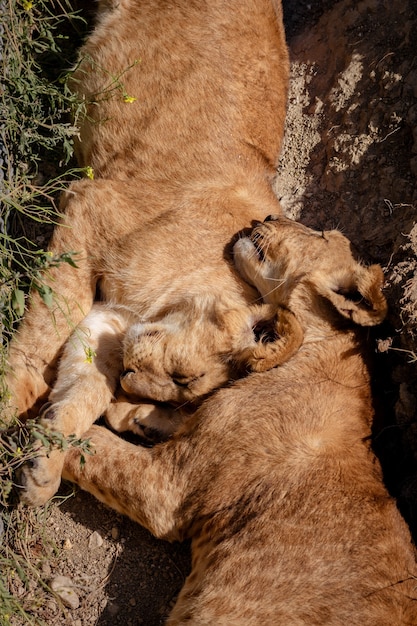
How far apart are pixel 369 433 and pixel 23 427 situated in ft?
6.62

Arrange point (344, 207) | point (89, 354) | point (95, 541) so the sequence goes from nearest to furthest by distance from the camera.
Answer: point (89, 354) → point (95, 541) → point (344, 207)

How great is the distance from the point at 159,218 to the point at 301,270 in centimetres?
95

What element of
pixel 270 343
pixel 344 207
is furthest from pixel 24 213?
pixel 344 207

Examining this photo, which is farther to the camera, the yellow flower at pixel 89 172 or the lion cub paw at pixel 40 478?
the yellow flower at pixel 89 172

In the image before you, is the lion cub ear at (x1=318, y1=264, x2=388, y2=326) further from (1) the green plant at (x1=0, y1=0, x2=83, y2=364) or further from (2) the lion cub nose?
(1) the green plant at (x1=0, y1=0, x2=83, y2=364)

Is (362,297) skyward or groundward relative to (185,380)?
skyward

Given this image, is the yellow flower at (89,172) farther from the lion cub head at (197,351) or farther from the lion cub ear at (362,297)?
the lion cub ear at (362,297)

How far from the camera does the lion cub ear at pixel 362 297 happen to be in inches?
183

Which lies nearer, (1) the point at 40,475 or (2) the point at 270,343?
(1) the point at 40,475

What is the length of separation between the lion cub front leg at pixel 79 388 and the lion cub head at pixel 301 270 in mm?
921

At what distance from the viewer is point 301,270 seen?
4852 millimetres

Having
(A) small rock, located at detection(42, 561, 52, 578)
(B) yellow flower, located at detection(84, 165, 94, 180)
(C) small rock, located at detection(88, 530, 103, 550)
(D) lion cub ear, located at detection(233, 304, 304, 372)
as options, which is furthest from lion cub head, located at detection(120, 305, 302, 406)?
(A) small rock, located at detection(42, 561, 52, 578)

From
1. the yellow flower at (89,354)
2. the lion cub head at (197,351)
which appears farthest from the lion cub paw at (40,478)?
the lion cub head at (197,351)

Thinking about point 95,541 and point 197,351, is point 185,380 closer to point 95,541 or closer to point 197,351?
point 197,351
